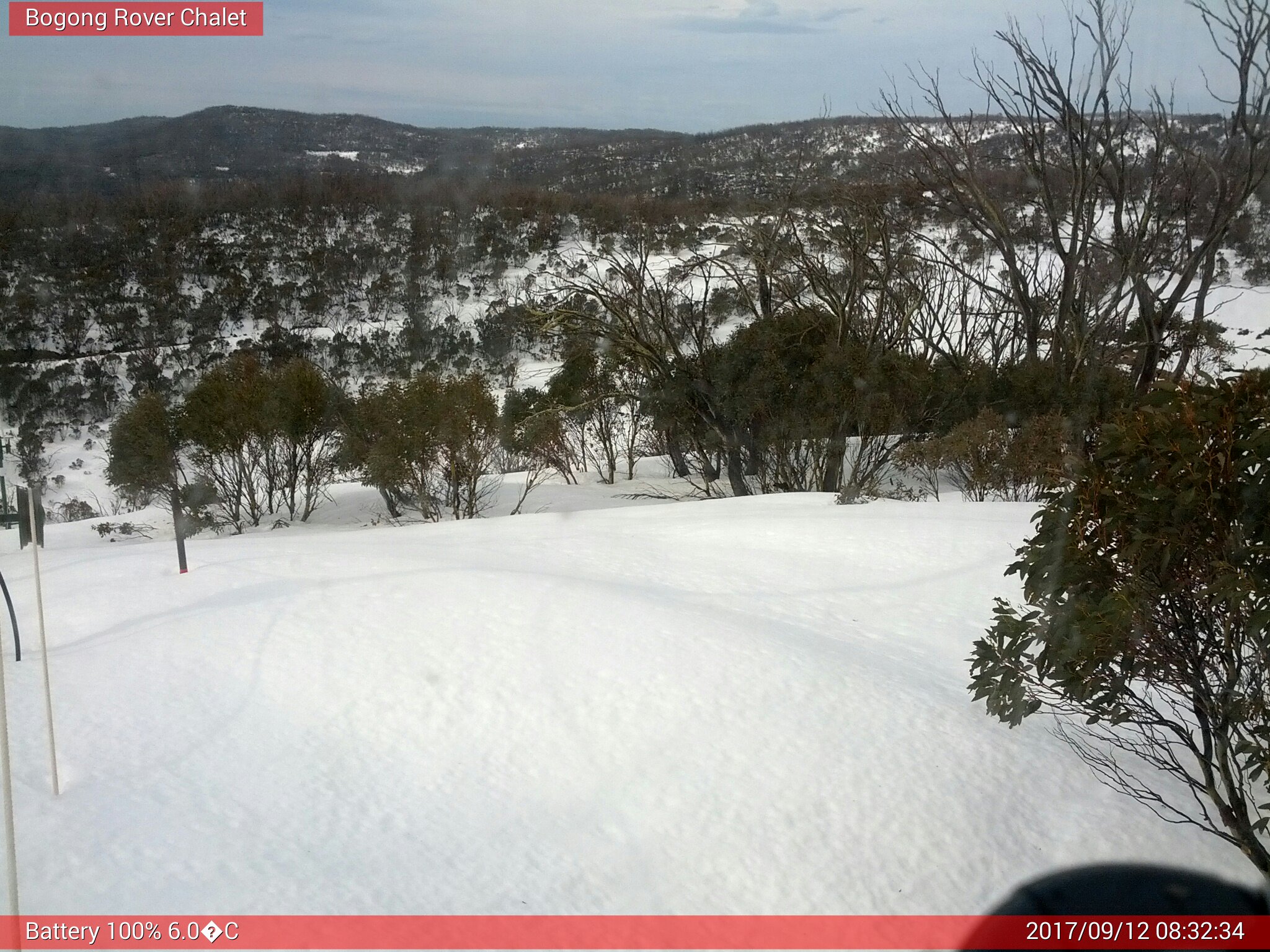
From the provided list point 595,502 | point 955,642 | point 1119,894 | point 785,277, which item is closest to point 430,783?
point 1119,894

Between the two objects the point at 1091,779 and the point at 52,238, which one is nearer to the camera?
the point at 1091,779

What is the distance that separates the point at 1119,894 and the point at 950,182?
1422 cm

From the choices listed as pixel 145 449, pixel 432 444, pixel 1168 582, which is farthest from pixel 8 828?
pixel 145 449

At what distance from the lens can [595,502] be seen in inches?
553

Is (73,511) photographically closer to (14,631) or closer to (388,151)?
(388,151)

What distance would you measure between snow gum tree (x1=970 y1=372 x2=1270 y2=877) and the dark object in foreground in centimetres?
19

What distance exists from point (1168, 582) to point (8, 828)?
309cm

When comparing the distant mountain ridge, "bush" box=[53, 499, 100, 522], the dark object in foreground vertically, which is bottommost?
"bush" box=[53, 499, 100, 522]

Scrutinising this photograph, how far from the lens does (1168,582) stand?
8.48ft

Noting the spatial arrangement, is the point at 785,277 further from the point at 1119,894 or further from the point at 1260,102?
the point at 1119,894

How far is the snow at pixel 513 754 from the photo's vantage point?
2.68 m
